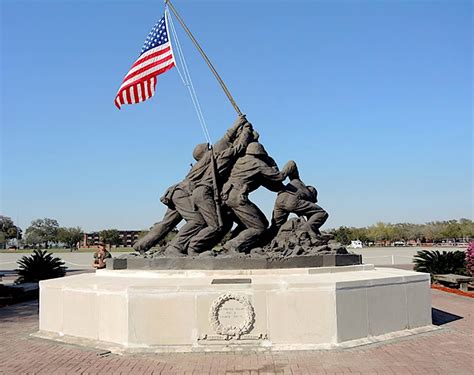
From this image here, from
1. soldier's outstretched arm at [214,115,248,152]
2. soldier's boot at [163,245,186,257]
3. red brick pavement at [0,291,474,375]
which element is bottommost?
red brick pavement at [0,291,474,375]

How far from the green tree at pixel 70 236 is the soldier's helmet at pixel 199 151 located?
79.6 meters

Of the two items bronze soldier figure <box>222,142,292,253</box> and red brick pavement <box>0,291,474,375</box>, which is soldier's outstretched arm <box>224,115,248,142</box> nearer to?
bronze soldier figure <box>222,142,292,253</box>

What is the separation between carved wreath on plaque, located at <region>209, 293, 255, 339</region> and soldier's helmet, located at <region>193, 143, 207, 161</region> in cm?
456

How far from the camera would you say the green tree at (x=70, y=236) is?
287 feet

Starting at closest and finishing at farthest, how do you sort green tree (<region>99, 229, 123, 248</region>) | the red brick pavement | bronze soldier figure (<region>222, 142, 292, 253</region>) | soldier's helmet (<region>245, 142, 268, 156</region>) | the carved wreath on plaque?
the red brick pavement < the carved wreath on plaque < bronze soldier figure (<region>222, 142, 292, 253</region>) < soldier's helmet (<region>245, 142, 268, 156</region>) < green tree (<region>99, 229, 123, 248</region>)

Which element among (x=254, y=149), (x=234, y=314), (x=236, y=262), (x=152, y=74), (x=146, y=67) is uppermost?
(x=146, y=67)

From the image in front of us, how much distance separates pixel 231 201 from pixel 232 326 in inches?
143

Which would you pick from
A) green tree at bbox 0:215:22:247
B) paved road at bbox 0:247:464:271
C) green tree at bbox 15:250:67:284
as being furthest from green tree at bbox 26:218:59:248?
green tree at bbox 15:250:67:284

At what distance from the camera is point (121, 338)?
7574mm

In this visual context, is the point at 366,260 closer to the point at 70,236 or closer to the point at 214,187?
the point at 214,187

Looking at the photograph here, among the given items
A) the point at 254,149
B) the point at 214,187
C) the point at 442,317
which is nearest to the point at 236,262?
the point at 214,187

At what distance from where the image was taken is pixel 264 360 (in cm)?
676

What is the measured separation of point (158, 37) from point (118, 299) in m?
Answer: 6.93

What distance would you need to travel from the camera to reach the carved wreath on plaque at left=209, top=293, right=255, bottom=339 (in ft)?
24.1
